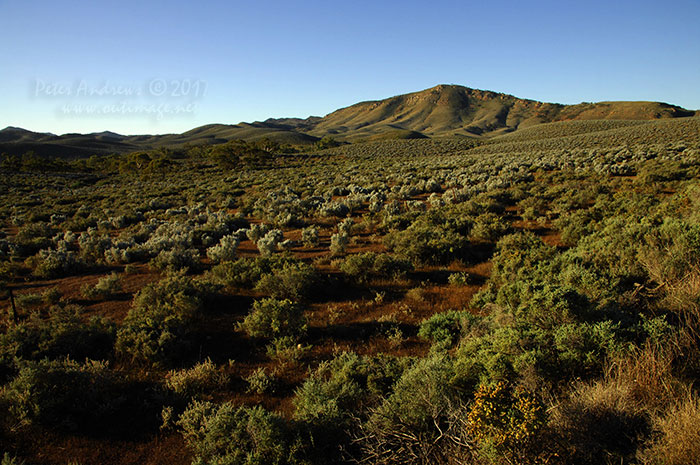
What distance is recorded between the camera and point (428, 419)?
3170 mm

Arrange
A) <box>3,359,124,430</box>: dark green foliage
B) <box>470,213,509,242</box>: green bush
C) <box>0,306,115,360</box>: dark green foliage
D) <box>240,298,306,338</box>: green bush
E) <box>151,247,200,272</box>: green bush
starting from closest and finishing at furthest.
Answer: <box>3,359,124,430</box>: dark green foliage → <box>0,306,115,360</box>: dark green foliage → <box>240,298,306,338</box>: green bush → <box>151,247,200,272</box>: green bush → <box>470,213,509,242</box>: green bush

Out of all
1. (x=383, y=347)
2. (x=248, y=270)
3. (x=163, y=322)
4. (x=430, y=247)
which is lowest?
(x=383, y=347)

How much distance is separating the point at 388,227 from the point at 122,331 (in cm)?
934

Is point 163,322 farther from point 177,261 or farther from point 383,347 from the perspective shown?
point 177,261

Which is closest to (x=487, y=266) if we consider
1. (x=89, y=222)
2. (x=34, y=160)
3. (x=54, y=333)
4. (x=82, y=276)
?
(x=54, y=333)

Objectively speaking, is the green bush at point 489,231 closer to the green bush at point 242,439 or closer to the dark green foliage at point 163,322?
the dark green foliage at point 163,322

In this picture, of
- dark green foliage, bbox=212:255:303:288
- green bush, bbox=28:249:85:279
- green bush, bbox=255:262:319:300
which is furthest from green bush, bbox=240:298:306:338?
green bush, bbox=28:249:85:279

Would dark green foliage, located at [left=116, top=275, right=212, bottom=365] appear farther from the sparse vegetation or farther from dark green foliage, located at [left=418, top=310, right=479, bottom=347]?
dark green foliage, located at [left=418, top=310, right=479, bottom=347]

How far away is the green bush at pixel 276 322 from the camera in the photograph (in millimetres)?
5770

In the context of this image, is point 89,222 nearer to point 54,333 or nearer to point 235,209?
point 235,209

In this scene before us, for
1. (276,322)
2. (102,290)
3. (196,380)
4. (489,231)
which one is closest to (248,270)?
(276,322)

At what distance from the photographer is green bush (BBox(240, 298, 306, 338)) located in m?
5.77

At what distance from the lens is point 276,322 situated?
18.9 feet

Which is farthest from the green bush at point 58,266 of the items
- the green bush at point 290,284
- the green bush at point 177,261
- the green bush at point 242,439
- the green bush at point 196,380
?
the green bush at point 242,439
